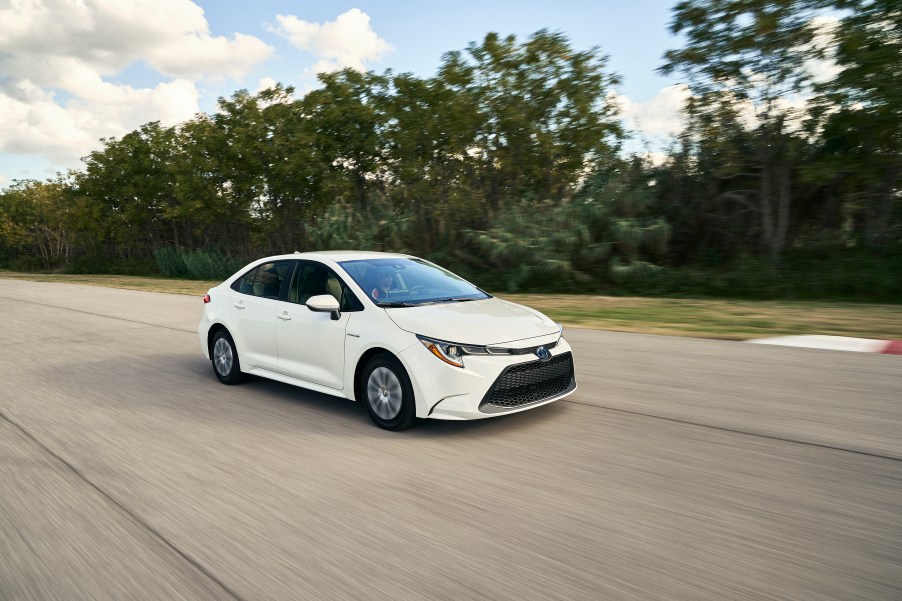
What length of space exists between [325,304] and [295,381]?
1083mm

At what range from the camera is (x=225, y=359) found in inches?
312

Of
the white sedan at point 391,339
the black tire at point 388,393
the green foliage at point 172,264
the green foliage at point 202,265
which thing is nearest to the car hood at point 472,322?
the white sedan at point 391,339

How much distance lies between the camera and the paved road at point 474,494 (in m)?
3.27

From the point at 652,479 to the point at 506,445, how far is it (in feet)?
3.98

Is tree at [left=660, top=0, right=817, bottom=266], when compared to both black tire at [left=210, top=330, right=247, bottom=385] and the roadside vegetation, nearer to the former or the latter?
the roadside vegetation

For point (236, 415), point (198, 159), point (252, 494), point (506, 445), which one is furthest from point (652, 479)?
point (198, 159)

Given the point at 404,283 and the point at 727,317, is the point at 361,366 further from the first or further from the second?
the point at 727,317

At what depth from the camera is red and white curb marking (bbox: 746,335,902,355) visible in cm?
870

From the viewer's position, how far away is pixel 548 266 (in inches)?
795

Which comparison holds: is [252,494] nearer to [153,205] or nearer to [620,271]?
[620,271]

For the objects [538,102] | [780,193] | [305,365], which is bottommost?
[305,365]

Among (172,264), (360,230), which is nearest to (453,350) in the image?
(360,230)

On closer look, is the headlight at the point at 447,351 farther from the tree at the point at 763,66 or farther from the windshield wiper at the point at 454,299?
the tree at the point at 763,66

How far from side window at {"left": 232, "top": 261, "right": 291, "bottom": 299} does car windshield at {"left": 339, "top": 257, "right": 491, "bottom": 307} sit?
0.89m
